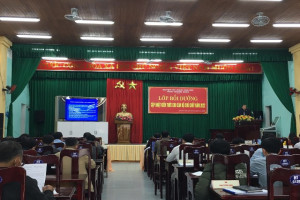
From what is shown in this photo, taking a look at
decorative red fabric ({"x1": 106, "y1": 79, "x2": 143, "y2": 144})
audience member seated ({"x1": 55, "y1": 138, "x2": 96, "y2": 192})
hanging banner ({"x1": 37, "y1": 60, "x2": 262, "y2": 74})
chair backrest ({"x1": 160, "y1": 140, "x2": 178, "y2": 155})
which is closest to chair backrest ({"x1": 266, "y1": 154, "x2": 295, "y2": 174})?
audience member seated ({"x1": 55, "y1": 138, "x2": 96, "y2": 192})

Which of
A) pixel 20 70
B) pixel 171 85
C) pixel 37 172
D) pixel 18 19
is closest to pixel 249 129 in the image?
pixel 171 85

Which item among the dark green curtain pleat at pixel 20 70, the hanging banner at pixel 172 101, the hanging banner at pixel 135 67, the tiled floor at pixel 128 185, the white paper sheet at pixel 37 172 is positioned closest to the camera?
the white paper sheet at pixel 37 172

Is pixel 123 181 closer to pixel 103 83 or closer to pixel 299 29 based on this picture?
pixel 299 29

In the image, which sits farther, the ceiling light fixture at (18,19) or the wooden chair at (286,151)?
the ceiling light fixture at (18,19)

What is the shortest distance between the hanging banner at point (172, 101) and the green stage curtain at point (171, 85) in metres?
0.20

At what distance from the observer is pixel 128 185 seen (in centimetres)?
698

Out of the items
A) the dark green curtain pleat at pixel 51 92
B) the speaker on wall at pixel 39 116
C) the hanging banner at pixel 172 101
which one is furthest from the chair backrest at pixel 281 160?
the speaker on wall at pixel 39 116

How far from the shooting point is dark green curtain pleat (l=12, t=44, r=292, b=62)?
934 cm

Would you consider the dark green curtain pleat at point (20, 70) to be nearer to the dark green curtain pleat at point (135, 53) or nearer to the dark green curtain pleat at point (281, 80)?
Result: the dark green curtain pleat at point (135, 53)

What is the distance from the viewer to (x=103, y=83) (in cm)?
1346

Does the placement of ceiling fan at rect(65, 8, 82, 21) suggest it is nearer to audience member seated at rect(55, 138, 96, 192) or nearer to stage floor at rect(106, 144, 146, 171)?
audience member seated at rect(55, 138, 96, 192)

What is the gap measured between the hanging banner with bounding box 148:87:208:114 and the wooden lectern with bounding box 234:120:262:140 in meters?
2.95

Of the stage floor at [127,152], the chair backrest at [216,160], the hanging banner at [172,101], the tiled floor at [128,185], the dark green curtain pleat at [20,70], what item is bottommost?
the tiled floor at [128,185]

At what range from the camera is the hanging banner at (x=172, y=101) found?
13.6m
